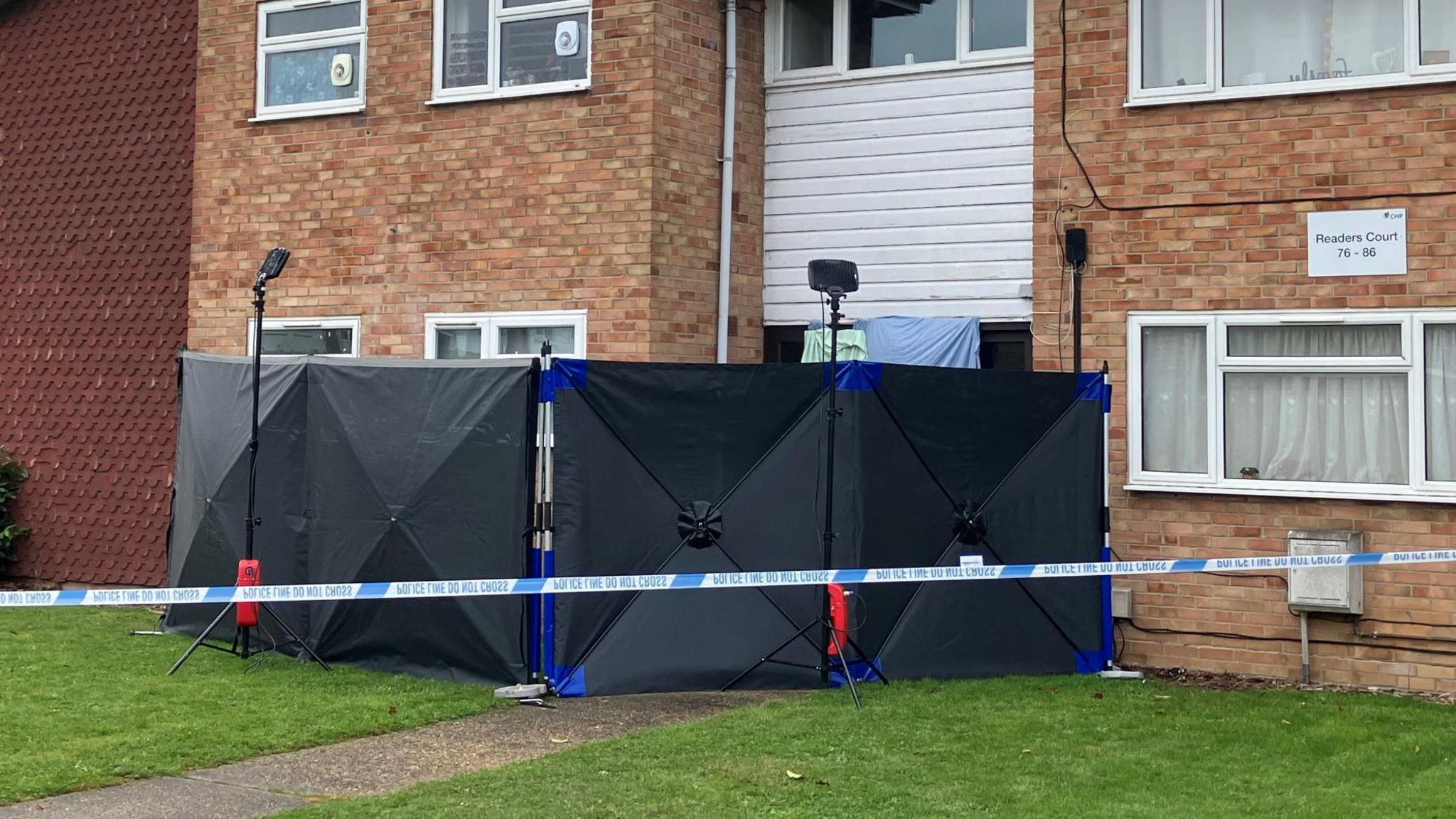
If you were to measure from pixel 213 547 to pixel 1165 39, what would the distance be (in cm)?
766

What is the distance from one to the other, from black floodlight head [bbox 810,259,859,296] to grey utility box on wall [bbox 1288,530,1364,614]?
350cm

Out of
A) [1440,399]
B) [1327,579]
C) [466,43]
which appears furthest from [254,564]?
[1440,399]

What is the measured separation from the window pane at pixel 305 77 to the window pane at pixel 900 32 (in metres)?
4.16

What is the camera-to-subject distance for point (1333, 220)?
11.3 meters

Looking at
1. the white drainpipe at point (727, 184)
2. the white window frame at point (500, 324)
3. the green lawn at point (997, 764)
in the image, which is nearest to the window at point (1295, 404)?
the green lawn at point (997, 764)

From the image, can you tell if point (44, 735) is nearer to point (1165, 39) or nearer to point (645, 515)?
point (645, 515)

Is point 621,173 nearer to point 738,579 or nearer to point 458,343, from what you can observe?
point 458,343

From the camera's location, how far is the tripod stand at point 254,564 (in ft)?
36.3

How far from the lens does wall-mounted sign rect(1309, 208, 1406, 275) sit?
11.1m

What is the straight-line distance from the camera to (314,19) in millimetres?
14430

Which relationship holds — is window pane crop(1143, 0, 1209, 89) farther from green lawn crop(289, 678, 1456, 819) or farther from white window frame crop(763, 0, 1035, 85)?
green lawn crop(289, 678, 1456, 819)

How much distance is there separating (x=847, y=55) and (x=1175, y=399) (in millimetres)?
3759

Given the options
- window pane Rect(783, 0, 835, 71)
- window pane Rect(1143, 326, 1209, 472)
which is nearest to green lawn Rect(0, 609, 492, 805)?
window pane Rect(1143, 326, 1209, 472)

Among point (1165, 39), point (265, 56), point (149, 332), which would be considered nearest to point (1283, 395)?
point (1165, 39)
